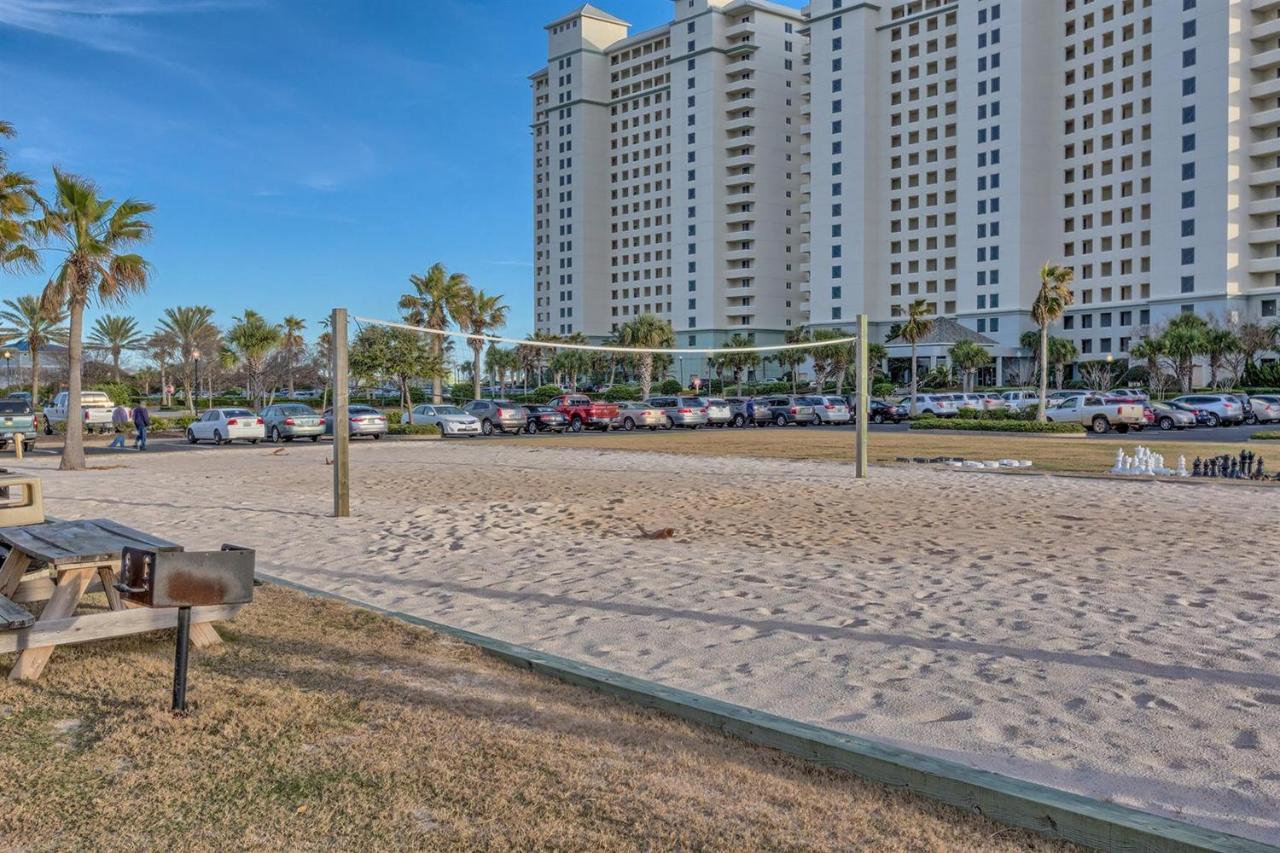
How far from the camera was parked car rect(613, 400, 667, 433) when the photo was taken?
163 feet

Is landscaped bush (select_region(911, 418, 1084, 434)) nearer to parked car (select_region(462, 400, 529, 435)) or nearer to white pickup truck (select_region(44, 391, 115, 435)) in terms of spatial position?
parked car (select_region(462, 400, 529, 435))

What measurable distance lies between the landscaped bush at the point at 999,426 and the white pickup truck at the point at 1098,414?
187 cm

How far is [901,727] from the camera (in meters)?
4.95

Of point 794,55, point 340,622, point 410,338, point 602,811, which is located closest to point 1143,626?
point 602,811

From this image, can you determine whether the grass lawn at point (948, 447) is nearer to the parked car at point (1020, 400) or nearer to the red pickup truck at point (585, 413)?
the red pickup truck at point (585, 413)

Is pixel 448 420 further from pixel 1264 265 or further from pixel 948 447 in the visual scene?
pixel 1264 265

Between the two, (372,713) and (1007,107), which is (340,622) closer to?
(372,713)

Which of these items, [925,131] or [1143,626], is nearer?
[1143,626]

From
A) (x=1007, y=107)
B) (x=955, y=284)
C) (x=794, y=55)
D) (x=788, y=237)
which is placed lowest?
(x=955, y=284)

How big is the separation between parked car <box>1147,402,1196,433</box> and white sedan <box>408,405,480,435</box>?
2861cm

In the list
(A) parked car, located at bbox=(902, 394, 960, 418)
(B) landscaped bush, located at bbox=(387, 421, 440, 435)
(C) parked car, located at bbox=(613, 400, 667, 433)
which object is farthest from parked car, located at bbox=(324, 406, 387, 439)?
(A) parked car, located at bbox=(902, 394, 960, 418)

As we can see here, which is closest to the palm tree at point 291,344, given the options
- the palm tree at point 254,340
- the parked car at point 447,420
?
the palm tree at point 254,340

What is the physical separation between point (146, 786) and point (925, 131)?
114525 millimetres

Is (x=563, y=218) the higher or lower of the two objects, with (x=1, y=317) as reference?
higher
